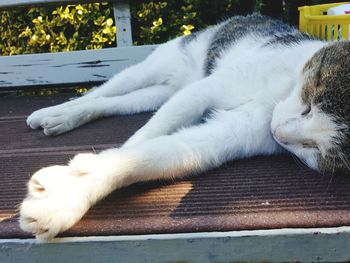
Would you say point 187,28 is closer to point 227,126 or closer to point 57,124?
point 57,124

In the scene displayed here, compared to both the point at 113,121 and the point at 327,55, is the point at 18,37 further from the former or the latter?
the point at 327,55

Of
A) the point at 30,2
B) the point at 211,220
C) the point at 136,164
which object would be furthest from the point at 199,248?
the point at 30,2

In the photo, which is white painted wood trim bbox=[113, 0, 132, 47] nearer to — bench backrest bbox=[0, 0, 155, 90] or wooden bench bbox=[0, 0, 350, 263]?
bench backrest bbox=[0, 0, 155, 90]

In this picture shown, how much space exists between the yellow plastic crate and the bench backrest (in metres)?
1.19

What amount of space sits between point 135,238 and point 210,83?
942mm

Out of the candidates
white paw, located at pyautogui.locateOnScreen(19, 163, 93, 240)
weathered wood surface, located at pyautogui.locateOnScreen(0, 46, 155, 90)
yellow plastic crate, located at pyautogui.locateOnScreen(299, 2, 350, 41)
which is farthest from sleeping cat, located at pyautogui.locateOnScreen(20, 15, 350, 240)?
weathered wood surface, located at pyautogui.locateOnScreen(0, 46, 155, 90)

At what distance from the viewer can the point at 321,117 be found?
1321 mm

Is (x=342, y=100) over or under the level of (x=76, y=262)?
over

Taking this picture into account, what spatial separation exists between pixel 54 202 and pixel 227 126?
0.76 metres

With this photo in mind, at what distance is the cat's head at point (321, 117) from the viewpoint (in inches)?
51.1

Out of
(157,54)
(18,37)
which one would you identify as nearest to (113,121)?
(157,54)

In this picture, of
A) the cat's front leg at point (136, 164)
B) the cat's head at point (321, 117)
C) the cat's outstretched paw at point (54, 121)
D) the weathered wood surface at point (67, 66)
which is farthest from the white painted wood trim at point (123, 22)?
the cat's head at point (321, 117)

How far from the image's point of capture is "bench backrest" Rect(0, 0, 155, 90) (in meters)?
3.22

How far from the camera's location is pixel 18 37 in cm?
381
